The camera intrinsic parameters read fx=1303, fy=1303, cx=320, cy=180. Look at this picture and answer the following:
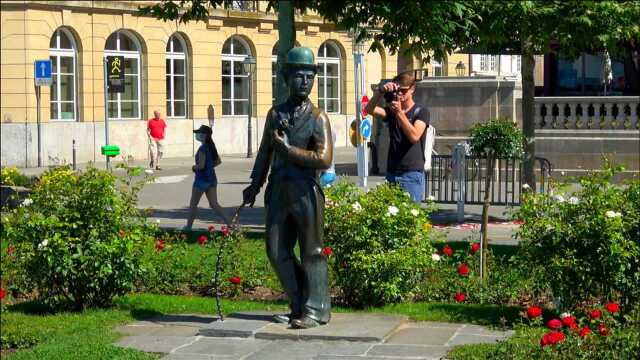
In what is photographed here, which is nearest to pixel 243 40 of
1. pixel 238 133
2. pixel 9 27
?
pixel 238 133

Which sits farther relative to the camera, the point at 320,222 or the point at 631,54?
the point at 631,54

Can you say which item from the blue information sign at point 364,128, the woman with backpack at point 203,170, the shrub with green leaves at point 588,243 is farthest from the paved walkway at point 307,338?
the blue information sign at point 364,128

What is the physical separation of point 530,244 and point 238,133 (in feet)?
111

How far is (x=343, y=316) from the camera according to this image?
10.2 meters

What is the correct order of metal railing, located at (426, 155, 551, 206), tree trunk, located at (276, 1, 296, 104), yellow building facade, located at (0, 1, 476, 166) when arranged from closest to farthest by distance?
tree trunk, located at (276, 1, 296, 104) < metal railing, located at (426, 155, 551, 206) < yellow building facade, located at (0, 1, 476, 166)

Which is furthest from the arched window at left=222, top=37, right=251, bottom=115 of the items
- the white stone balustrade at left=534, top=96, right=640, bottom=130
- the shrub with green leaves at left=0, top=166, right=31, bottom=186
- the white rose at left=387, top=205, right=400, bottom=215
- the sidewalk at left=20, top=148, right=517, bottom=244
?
the white rose at left=387, top=205, right=400, bottom=215

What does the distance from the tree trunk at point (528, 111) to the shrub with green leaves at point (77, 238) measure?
9.23 metres

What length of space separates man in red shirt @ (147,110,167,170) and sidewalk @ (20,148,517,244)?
452mm

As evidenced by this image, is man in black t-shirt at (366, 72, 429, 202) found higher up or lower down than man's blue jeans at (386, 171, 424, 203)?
higher up

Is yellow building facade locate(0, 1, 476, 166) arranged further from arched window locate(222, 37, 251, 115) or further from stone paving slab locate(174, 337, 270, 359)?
stone paving slab locate(174, 337, 270, 359)

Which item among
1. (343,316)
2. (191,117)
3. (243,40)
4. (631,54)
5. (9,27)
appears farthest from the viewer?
(243,40)

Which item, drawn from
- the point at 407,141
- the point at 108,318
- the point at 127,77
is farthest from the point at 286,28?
the point at 127,77

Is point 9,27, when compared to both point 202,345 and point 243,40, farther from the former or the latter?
point 202,345

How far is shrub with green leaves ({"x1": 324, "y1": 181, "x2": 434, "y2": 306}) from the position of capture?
34.3 feet
